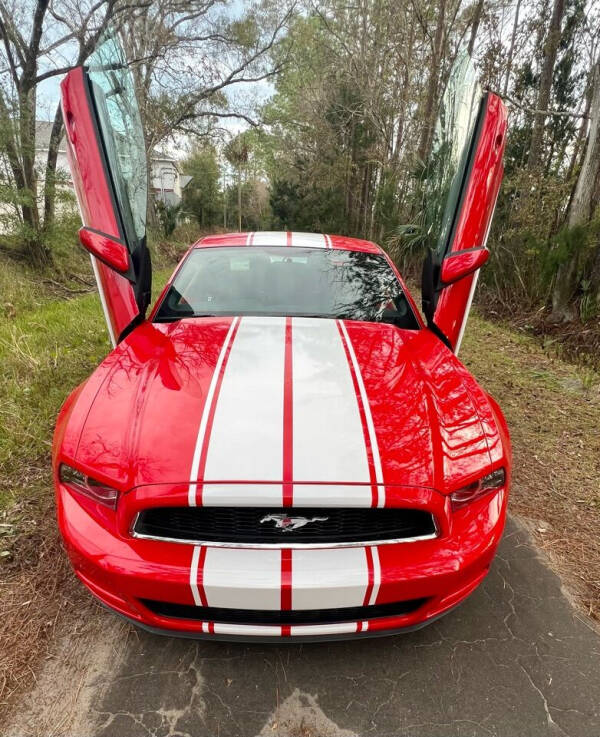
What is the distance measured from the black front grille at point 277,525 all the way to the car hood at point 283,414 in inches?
3.6

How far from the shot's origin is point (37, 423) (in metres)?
2.82

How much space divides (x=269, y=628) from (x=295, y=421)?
647 mm

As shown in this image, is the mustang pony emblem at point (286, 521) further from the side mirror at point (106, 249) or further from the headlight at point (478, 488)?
the side mirror at point (106, 249)

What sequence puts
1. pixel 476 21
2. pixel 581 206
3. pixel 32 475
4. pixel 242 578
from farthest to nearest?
pixel 476 21 → pixel 581 206 → pixel 32 475 → pixel 242 578

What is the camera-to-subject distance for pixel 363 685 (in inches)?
56.6

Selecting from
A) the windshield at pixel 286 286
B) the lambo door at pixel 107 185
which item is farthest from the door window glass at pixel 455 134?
the lambo door at pixel 107 185

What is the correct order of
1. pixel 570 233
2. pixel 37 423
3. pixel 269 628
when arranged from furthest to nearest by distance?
1. pixel 570 233
2. pixel 37 423
3. pixel 269 628

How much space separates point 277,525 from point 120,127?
103 inches

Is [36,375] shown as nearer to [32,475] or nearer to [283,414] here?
[32,475]

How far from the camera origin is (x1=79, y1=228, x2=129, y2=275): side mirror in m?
2.16

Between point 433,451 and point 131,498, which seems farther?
point 433,451

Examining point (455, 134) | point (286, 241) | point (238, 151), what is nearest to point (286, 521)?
point (286, 241)

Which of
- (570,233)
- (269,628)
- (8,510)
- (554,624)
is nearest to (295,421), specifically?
(269,628)

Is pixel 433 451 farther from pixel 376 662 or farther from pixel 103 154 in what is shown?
pixel 103 154
